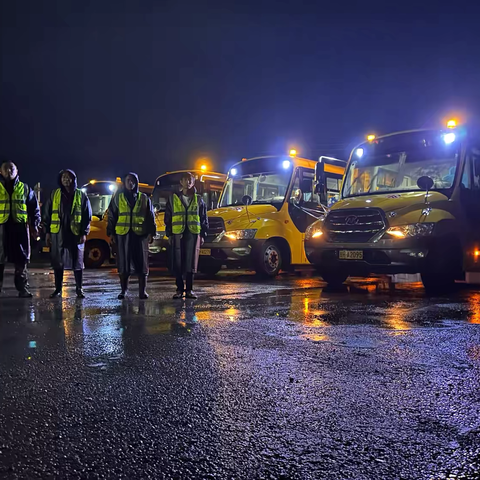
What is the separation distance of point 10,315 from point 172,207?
271 cm

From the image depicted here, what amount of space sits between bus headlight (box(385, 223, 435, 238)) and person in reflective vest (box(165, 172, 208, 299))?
3023 millimetres

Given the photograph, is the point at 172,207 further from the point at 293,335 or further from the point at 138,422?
the point at 138,422

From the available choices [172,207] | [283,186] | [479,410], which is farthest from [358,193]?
[479,410]

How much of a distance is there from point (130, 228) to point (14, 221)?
5.61ft

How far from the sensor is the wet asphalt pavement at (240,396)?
2.41 metres

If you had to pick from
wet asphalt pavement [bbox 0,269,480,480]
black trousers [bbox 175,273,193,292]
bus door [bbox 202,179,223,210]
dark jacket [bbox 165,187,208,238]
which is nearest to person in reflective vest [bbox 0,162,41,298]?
wet asphalt pavement [bbox 0,269,480,480]

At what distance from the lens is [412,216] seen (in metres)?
8.65

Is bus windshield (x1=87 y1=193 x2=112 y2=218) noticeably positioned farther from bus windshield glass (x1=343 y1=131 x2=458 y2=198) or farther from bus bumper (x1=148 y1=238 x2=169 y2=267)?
bus windshield glass (x1=343 y1=131 x2=458 y2=198)

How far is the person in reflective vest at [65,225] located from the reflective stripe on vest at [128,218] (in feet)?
2.30

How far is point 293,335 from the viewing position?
5.18 metres

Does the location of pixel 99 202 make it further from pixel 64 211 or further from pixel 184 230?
pixel 184 230

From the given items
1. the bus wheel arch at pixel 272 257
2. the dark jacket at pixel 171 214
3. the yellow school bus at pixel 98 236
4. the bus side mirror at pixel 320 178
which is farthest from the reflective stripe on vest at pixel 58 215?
the yellow school bus at pixel 98 236

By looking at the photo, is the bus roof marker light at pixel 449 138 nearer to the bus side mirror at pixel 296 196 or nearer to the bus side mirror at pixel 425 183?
the bus side mirror at pixel 425 183

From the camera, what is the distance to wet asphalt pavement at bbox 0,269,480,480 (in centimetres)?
241
